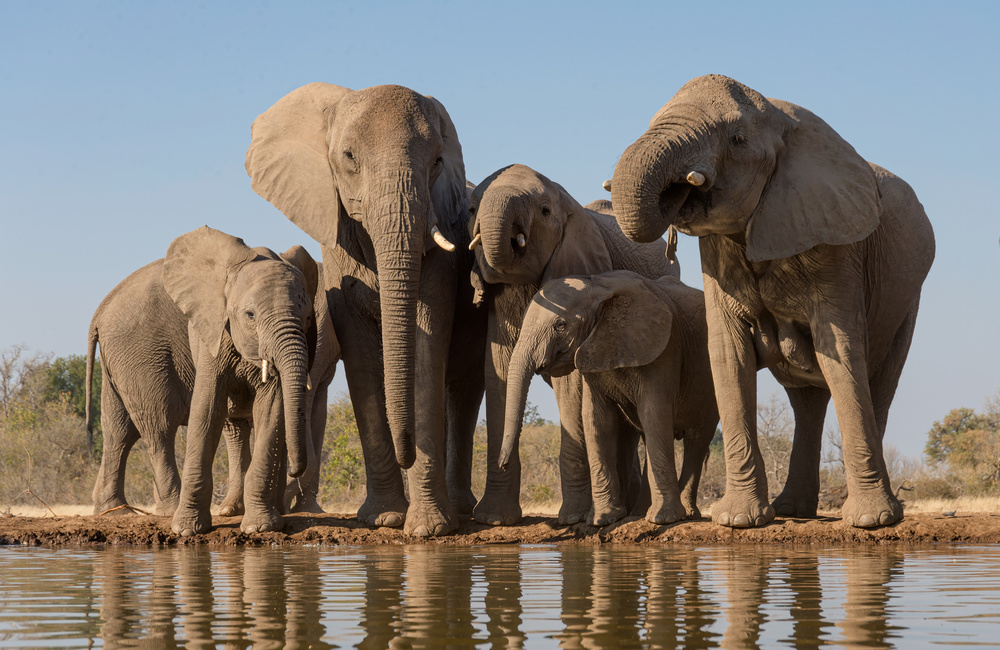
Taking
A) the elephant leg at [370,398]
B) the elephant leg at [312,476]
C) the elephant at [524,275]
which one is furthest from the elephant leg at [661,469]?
the elephant leg at [312,476]

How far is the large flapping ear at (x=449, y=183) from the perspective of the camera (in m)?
10.5

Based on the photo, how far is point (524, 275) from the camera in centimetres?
1019

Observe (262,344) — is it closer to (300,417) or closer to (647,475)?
(300,417)

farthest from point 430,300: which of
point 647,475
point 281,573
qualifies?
point 281,573

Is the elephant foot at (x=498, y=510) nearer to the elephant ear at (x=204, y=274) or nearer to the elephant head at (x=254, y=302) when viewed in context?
the elephant head at (x=254, y=302)

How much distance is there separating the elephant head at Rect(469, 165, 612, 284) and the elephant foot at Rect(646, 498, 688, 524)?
6.51 feet

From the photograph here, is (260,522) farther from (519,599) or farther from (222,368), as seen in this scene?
(519,599)

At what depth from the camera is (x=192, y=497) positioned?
10.4 metres

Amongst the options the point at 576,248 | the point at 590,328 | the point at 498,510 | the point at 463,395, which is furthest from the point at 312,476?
the point at 590,328

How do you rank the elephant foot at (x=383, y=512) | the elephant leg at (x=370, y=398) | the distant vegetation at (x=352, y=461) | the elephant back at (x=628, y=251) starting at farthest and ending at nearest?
the distant vegetation at (x=352, y=461)
the elephant back at (x=628, y=251)
the elephant leg at (x=370, y=398)
the elephant foot at (x=383, y=512)

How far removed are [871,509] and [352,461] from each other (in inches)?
534

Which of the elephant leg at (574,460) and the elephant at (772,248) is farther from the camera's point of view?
the elephant leg at (574,460)

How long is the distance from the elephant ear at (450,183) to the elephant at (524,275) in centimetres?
27

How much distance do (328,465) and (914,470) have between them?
10380 millimetres
